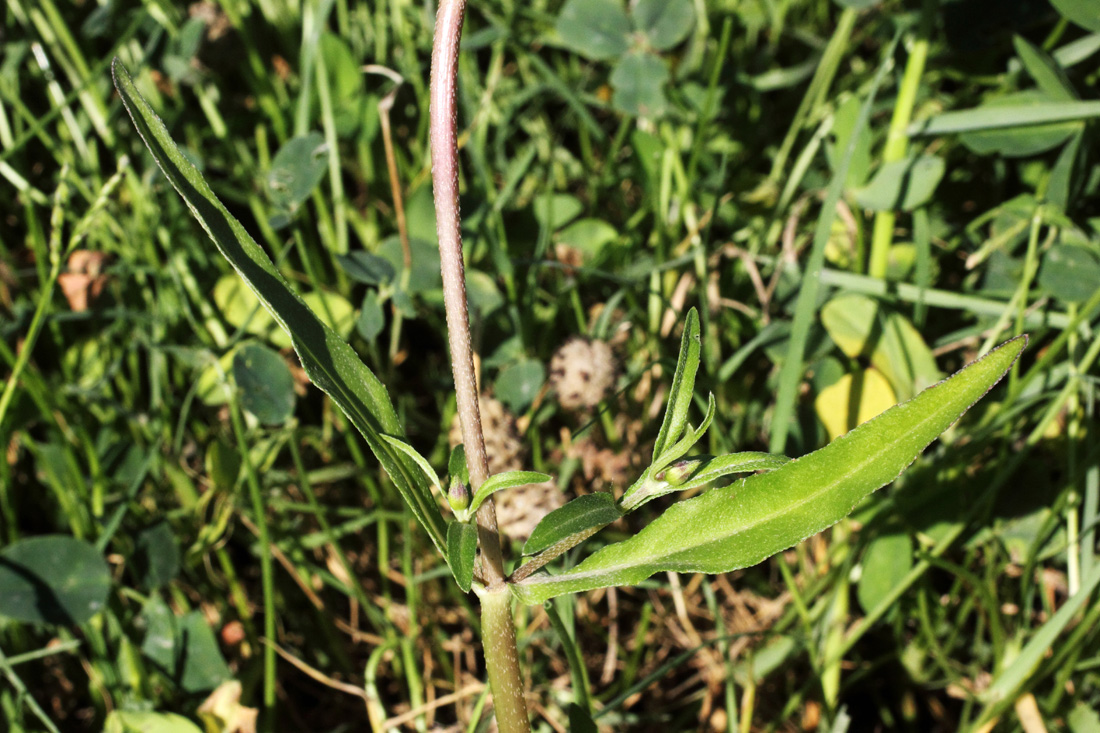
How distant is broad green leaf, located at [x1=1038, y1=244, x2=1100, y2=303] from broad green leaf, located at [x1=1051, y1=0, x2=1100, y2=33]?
36 centimetres

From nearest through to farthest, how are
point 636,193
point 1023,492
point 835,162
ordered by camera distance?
point 1023,492, point 835,162, point 636,193

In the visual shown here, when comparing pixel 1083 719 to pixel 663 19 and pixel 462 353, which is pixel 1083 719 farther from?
pixel 663 19

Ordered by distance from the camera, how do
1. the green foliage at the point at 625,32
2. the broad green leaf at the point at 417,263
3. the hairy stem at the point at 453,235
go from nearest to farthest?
the hairy stem at the point at 453,235
the broad green leaf at the point at 417,263
the green foliage at the point at 625,32

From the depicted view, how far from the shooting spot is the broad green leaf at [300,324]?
2.69ft

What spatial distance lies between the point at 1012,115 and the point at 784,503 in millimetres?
1032

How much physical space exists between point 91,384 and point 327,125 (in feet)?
2.25

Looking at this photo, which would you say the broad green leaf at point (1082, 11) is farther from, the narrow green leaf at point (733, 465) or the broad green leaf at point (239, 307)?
the broad green leaf at point (239, 307)

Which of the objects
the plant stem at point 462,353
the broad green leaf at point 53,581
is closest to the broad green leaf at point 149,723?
the broad green leaf at point 53,581

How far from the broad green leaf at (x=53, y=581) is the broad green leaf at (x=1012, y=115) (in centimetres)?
158

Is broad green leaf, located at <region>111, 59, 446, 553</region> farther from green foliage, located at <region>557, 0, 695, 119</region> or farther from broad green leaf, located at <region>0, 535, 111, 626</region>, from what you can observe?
green foliage, located at <region>557, 0, 695, 119</region>

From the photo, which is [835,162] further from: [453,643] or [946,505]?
[453,643]

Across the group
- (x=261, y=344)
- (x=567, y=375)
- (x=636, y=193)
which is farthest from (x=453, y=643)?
(x=636, y=193)

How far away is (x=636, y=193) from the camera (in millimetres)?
2064

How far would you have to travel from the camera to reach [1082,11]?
145cm
